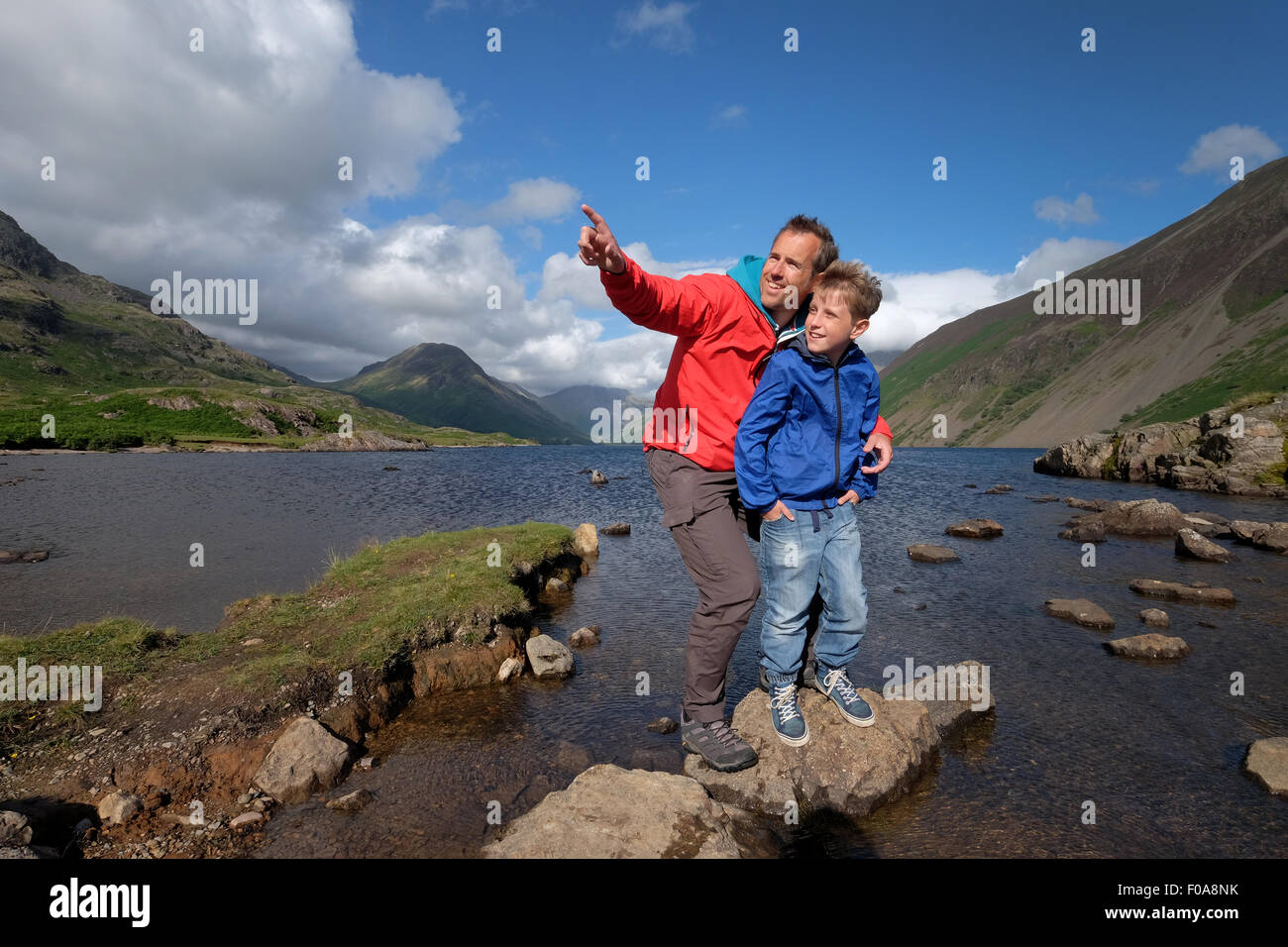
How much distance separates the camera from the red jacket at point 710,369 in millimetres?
5711

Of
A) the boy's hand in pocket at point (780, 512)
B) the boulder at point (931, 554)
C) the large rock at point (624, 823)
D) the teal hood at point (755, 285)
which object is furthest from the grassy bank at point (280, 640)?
the boulder at point (931, 554)

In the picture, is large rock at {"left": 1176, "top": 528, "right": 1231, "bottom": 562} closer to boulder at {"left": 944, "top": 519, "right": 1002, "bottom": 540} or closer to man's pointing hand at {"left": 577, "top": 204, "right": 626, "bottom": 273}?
boulder at {"left": 944, "top": 519, "right": 1002, "bottom": 540}

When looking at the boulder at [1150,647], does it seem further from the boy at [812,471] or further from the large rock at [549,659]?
the large rock at [549,659]

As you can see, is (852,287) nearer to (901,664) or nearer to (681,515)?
(681,515)

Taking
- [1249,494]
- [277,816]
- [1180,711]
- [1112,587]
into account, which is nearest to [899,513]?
[1112,587]

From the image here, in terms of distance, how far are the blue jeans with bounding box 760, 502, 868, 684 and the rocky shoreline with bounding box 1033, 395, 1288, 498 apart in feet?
172

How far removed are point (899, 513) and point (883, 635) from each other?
1061 inches

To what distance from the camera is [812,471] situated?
20.2ft

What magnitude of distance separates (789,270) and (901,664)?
363 inches

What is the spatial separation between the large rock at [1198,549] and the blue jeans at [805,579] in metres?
23.2

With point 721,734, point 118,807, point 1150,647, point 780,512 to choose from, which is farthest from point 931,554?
point 118,807

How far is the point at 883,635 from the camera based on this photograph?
1337 centimetres
